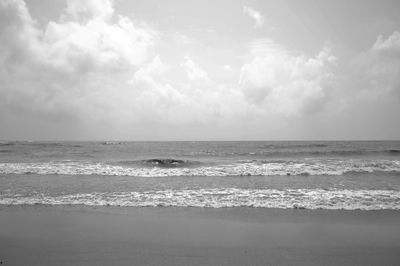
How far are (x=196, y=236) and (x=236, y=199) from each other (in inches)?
158

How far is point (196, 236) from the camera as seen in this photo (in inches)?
243

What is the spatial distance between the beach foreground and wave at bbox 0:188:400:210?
2.16 feet

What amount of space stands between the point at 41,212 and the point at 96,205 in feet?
5.60

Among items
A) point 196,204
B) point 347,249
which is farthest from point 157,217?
point 347,249

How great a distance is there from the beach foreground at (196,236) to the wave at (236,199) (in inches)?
25.9

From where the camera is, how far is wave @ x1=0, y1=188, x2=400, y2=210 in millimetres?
9023

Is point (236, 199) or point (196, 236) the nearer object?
point (196, 236)

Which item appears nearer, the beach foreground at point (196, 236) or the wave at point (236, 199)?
the beach foreground at point (196, 236)

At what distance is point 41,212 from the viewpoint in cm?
816

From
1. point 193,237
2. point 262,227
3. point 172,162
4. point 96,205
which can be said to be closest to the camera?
point 193,237

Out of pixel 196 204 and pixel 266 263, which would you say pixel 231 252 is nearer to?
pixel 266 263

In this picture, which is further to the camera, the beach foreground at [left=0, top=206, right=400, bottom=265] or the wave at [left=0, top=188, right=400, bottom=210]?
the wave at [left=0, top=188, right=400, bottom=210]

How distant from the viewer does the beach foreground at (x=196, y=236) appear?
5.04m

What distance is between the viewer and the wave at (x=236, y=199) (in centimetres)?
902
